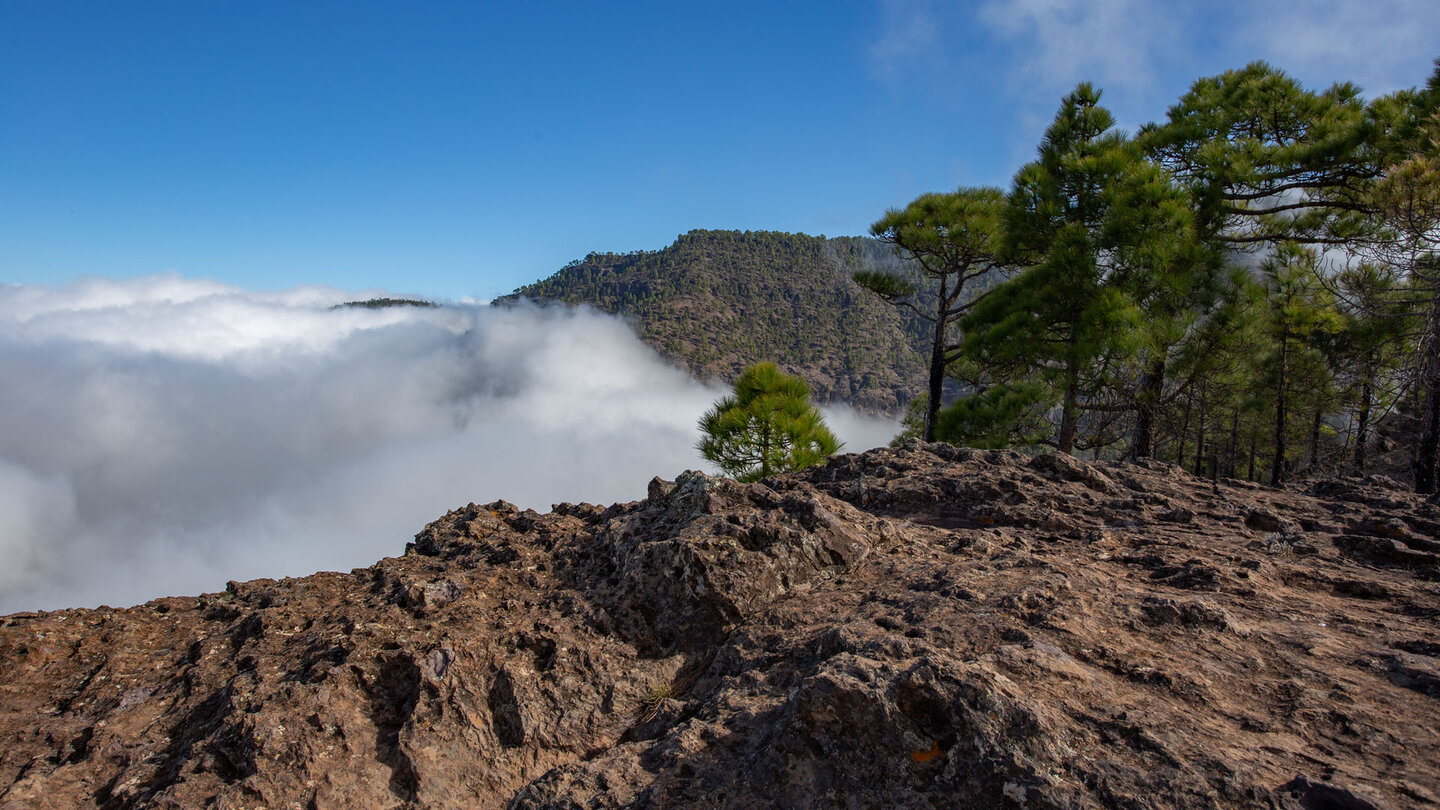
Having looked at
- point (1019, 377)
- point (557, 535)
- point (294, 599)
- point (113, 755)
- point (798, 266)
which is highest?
point (798, 266)

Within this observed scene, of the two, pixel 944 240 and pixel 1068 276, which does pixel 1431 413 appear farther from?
pixel 944 240

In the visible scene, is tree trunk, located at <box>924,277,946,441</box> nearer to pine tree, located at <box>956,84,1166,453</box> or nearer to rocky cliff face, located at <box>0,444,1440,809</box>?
pine tree, located at <box>956,84,1166,453</box>

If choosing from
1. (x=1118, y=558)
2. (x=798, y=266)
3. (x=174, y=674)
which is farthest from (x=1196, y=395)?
(x=798, y=266)

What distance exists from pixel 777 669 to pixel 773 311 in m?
143

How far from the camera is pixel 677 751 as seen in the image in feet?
7.93

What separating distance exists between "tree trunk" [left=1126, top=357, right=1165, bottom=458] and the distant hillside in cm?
11242

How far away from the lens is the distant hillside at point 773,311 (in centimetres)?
13300

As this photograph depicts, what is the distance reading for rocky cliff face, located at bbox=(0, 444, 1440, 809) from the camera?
82.4 inches

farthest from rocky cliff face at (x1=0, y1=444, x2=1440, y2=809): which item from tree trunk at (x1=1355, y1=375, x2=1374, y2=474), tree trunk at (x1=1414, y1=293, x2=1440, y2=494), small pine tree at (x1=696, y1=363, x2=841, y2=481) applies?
tree trunk at (x1=1355, y1=375, x2=1374, y2=474)

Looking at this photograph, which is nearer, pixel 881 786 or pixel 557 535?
pixel 881 786

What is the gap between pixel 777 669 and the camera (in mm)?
2887

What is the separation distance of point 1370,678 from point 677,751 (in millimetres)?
2544

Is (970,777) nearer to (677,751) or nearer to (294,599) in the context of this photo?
(677,751)

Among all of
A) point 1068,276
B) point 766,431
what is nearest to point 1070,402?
point 1068,276
